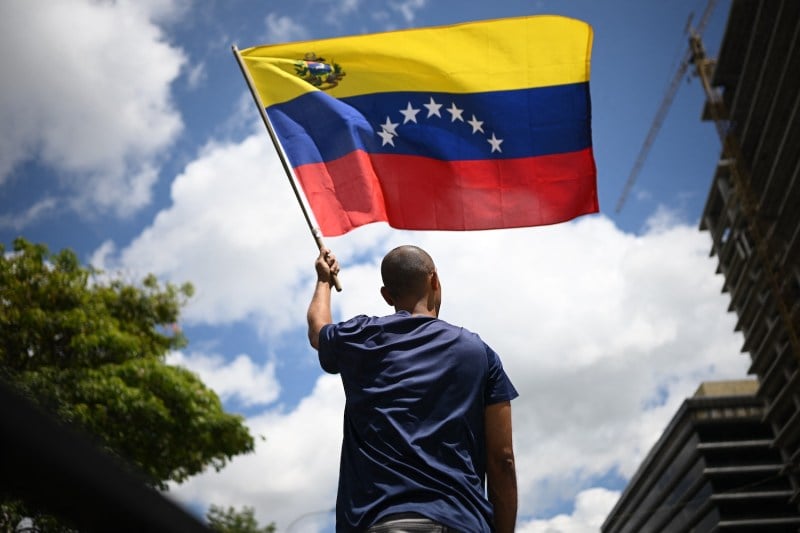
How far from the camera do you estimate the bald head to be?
339 centimetres

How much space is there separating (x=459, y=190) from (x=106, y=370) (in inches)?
387

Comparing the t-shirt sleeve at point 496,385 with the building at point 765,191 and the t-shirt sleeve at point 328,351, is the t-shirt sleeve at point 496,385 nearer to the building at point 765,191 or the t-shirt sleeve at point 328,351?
the t-shirt sleeve at point 328,351

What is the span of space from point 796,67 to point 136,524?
136 ft

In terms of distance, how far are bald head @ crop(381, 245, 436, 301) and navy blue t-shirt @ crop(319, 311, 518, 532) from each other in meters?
0.21

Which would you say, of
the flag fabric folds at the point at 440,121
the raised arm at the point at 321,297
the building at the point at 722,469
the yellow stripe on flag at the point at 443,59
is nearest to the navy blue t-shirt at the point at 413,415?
the raised arm at the point at 321,297

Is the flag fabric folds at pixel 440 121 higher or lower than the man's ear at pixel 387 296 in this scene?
higher

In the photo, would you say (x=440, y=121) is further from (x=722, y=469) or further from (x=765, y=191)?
(x=722, y=469)

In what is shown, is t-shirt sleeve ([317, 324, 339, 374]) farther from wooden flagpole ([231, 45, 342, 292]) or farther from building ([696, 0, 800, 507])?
building ([696, 0, 800, 507])

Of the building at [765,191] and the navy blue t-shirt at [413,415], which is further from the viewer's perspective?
the building at [765,191]

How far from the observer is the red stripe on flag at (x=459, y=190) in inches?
234

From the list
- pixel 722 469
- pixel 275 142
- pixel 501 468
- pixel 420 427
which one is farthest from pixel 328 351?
pixel 722 469

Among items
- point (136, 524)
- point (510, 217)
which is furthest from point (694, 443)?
point (136, 524)

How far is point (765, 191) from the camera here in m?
43.7

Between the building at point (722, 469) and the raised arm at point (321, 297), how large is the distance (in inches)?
2169
